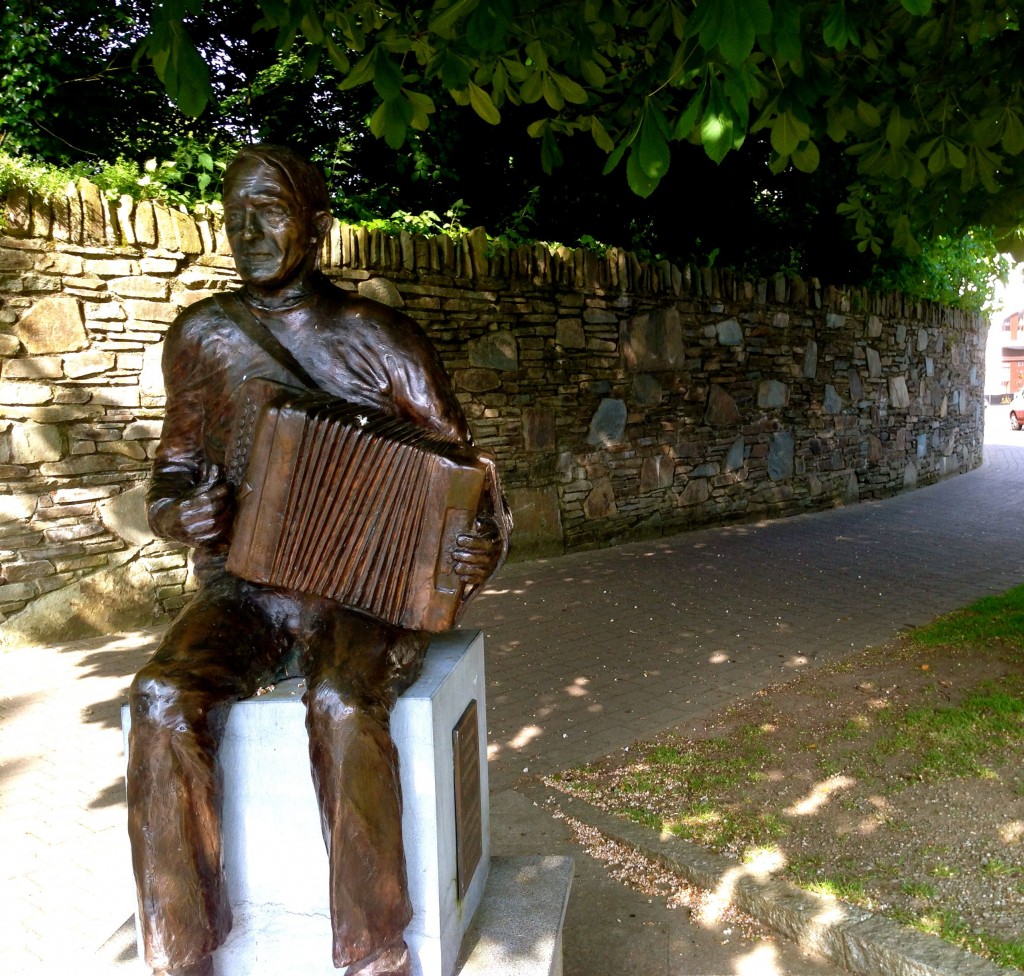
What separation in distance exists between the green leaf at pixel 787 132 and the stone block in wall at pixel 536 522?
4.96 meters

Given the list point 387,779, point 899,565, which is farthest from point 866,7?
point 899,565

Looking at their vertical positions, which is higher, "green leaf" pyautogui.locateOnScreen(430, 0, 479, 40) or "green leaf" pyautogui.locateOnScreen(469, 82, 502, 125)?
"green leaf" pyautogui.locateOnScreen(430, 0, 479, 40)

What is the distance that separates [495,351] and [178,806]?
634 centimetres

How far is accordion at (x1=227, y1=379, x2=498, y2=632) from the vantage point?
2.20m

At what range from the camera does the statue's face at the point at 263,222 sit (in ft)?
7.93

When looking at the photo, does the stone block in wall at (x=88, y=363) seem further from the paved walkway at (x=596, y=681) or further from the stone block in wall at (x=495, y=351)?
the stone block in wall at (x=495, y=351)

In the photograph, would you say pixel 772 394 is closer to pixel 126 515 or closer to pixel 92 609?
pixel 126 515

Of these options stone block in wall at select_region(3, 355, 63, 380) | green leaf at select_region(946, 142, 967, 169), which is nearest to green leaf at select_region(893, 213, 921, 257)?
green leaf at select_region(946, 142, 967, 169)

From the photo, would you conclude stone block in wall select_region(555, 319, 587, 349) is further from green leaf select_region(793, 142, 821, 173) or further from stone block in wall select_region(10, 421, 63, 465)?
green leaf select_region(793, 142, 821, 173)

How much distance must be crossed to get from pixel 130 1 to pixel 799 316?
25.2ft

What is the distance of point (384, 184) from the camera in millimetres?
9133

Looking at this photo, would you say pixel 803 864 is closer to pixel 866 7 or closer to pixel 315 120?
pixel 866 7

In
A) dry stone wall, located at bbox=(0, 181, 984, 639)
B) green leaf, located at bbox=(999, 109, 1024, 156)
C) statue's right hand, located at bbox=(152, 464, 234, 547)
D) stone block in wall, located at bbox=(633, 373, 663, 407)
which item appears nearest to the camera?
statue's right hand, located at bbox=(152, 464, 234, 547)

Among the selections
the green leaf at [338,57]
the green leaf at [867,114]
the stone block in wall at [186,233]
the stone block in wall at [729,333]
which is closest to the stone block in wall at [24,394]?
the stone block in wall at [186,233]
